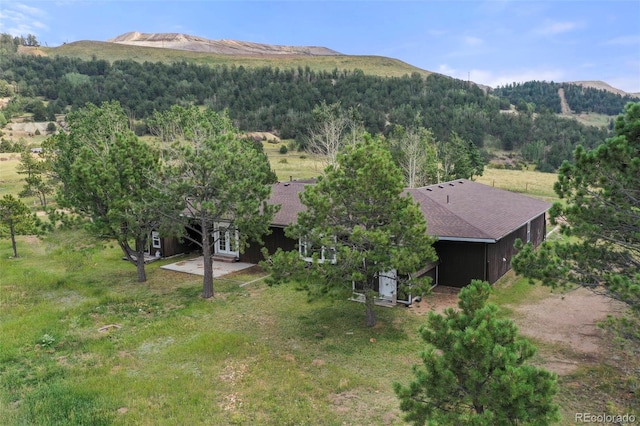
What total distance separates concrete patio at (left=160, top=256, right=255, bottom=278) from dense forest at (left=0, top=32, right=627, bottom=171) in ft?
152

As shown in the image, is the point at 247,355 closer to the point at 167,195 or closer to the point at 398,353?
the point at 398,353

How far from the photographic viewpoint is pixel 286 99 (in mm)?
89938

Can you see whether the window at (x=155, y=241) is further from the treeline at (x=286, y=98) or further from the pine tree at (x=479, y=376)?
the treeline at (x=286, y=98)

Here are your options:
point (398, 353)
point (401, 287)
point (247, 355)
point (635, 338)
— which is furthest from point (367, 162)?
point (635, 338)

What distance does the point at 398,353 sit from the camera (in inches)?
404

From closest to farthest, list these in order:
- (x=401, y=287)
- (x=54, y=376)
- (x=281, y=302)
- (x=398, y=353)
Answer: (x=54, y=376), (x=398, y=353), (x=401, y=287), (x=281, y=302)

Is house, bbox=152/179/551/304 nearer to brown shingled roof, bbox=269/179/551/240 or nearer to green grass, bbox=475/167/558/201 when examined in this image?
brown shingled roof, bbox=269/179/551/240

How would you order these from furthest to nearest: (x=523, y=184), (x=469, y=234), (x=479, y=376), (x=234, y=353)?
(x=523, y=184) → (x=469, y=234) → (x=234, y=353) → (x=479, y=376)

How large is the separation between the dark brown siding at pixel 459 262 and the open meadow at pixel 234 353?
3.32 ft

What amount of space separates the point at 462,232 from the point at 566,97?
599ft

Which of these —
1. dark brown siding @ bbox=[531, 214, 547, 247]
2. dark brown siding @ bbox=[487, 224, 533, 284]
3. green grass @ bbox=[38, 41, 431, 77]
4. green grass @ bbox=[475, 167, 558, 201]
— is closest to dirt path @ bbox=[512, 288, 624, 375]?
dark brown siding @ bbox=[487, 224, 533, 284]

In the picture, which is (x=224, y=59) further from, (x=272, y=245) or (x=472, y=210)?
(x=472, y=210)

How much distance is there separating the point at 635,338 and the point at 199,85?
310 feet

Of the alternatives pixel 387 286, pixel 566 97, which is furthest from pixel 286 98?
pixel 566 97
